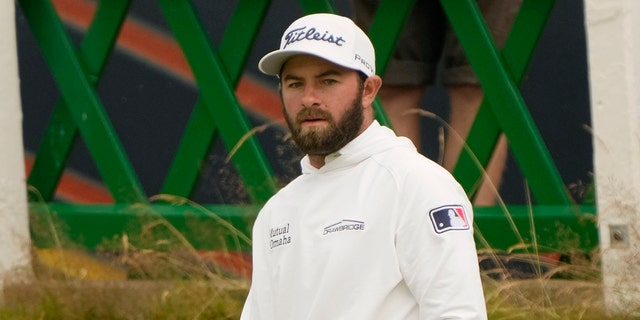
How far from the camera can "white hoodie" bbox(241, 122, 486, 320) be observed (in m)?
3.51

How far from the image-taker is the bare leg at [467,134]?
20.1 ft

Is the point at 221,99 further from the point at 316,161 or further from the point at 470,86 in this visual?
the point at 316,161

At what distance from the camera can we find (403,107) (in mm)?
6164

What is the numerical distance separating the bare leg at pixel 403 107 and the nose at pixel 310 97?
7.74ft

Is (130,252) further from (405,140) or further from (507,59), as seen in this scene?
(405,140)

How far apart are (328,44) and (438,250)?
1.85 ft

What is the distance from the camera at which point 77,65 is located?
6590mm

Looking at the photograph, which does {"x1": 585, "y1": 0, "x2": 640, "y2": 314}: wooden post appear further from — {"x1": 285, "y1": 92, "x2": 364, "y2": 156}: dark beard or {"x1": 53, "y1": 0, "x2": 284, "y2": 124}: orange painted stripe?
{"x1": 53, "y1": 0, "x2": 284, "y2": 124}: orange painted stripe

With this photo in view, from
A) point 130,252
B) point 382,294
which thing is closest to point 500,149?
point 130,252

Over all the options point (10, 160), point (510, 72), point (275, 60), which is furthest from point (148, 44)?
point (275, 60)

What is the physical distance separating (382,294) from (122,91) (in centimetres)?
429

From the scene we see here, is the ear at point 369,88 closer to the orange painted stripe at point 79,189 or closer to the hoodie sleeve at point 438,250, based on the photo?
Result: the hoodie sleeve at point 438,250

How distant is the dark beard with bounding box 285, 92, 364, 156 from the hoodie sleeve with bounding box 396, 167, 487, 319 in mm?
203

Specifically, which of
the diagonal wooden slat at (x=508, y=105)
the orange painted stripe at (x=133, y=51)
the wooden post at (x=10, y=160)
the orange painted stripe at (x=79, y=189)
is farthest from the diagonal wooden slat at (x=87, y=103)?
the diagonal wooden slat at (x=508, y=105)
